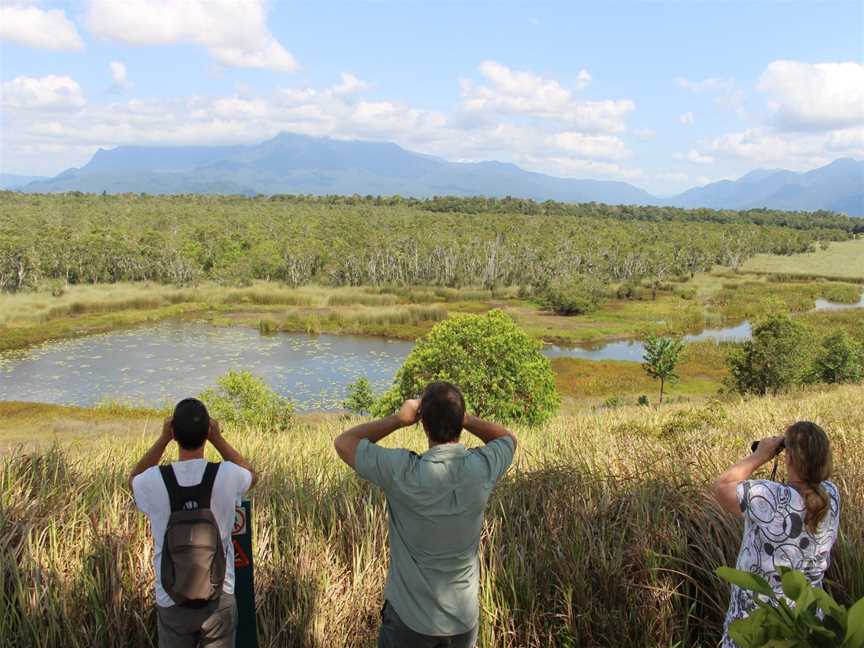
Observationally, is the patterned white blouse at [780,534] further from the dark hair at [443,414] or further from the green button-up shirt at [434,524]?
the dark hair at [443,414]

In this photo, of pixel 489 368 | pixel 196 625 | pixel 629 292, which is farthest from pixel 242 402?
pixel 629 292

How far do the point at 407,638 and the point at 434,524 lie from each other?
51 cm

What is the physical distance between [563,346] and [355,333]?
17620 millimetres

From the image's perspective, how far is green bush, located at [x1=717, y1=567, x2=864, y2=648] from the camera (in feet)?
4.16

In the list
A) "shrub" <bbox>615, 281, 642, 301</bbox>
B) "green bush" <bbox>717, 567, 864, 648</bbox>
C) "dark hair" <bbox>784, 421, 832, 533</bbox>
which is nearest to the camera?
"green bush" <bbox>717, 567, 864, 648</bbox>

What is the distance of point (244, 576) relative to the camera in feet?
10.0

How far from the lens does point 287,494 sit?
4125 millimetres

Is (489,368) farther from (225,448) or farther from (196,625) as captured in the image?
(196,625)

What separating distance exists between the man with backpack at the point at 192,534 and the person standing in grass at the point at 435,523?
633mm

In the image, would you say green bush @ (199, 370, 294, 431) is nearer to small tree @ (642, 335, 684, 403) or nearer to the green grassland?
small tree @ (642, 335, 684, 403)

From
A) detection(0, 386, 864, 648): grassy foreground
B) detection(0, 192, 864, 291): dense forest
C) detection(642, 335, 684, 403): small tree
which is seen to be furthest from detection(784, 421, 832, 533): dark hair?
detection(0, 192, 864, 291): dense forest

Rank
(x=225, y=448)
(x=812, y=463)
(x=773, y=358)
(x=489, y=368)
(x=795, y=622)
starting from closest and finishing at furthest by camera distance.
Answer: (x=795, y=622), (x=812, y=463), (x=225, y=448), (x=489, y=368), (x=773, y=358)

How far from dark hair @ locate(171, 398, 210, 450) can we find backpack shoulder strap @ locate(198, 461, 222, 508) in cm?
13

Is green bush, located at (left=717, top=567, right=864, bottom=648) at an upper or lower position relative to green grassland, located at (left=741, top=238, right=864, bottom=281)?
upper
